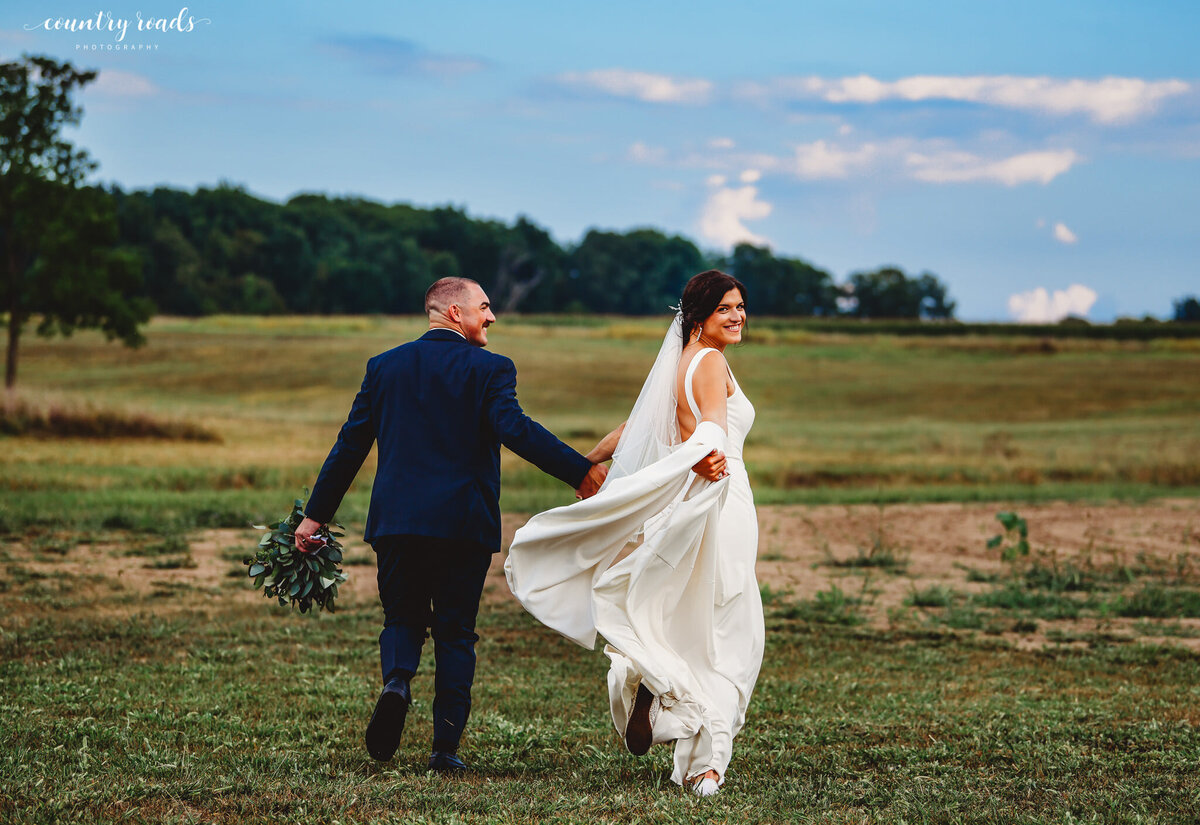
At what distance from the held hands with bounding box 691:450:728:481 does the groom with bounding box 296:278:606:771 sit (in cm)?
55

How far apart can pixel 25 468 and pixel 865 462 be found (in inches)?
740

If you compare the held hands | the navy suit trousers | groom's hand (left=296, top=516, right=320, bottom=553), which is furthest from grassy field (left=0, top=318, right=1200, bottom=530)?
the held hands

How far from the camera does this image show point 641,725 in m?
5.74

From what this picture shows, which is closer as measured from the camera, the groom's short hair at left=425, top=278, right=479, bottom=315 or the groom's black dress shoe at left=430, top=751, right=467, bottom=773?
the groom's black dress shoe at left=430, top=751, right=467, bottom=773

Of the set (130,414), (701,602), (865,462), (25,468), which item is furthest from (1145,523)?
(130,414)

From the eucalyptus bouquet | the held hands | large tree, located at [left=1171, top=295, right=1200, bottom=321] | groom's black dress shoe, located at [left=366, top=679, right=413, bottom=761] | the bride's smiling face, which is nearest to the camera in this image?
groom's black dress shoe, located at [left=366, top=679, right=413, bottom=761]

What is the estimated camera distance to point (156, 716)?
6.86 meters

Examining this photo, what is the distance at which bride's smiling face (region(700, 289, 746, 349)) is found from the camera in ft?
20.0

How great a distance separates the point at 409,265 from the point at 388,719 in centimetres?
7621

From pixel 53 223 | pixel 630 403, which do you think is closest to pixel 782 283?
pixel 630 403

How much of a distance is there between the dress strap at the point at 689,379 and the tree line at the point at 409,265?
70150 mm

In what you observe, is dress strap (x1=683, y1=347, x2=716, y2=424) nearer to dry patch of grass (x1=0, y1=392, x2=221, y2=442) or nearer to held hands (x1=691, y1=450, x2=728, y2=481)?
held hands (x1=691, y1=450, x2=728, y2=481)

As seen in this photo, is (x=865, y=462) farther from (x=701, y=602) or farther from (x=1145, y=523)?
(x=701, y=602)

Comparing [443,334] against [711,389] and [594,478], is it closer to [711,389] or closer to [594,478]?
[594,478]
